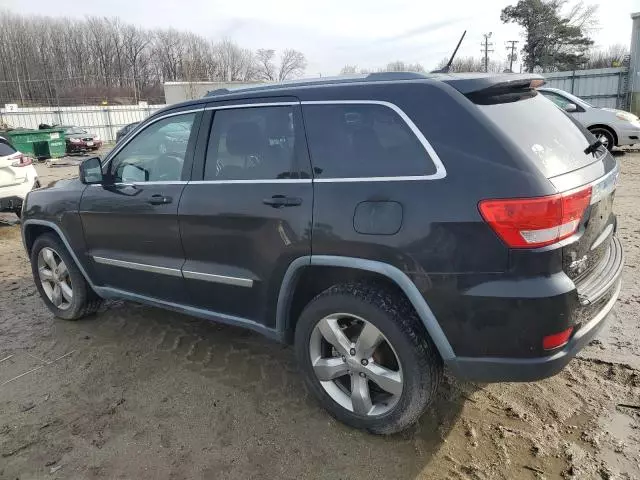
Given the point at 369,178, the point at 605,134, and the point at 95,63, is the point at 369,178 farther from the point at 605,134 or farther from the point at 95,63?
the point at 95,63

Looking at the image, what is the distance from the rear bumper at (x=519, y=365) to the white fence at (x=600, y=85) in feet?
78.4

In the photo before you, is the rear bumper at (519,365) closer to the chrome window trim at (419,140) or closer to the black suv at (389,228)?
the black suv at (389,228)

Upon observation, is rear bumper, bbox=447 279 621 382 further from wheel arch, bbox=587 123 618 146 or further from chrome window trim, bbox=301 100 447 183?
wheel arch, bbox=587 123 618 146

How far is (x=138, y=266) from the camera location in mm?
3617

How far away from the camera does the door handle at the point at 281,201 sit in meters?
2.70

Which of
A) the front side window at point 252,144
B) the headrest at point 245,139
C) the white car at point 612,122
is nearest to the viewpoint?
the front side window at point 252,144

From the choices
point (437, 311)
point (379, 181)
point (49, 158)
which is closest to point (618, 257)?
point (437, 311)

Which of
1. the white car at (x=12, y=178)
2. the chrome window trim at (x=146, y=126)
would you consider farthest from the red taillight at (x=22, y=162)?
the chrome window trim at (x=146, y=126)

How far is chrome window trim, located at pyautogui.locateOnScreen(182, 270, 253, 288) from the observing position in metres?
3.00

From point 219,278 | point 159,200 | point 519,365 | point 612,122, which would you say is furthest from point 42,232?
point 612,122

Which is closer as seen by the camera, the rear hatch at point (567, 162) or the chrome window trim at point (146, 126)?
the rear hatch at point (567, 162)

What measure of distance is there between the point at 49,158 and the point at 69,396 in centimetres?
2296

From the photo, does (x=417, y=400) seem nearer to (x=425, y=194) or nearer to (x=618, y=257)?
(x=425, y=194)

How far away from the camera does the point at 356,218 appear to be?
2.46 meters
